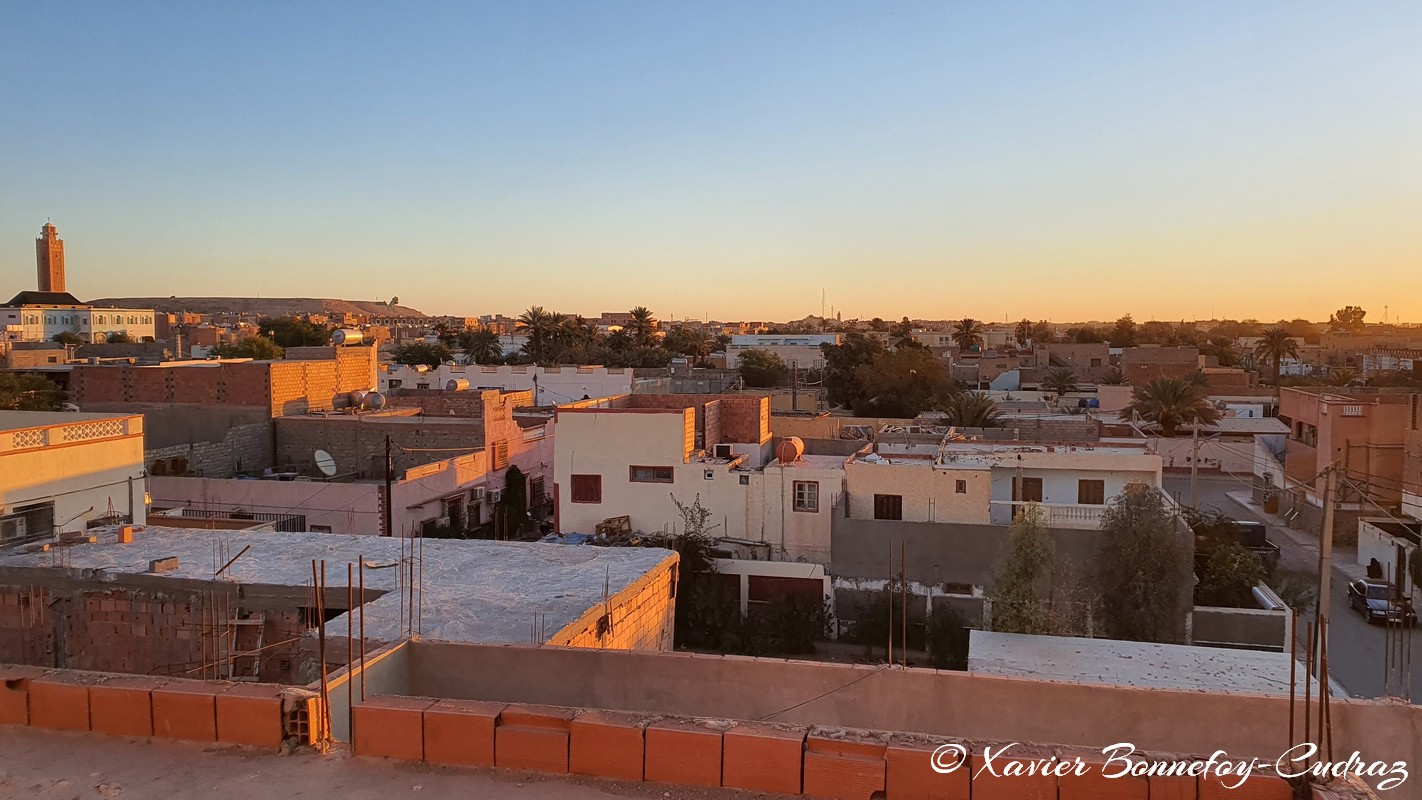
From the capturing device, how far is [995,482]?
21.0m

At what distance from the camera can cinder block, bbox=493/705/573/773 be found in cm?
374

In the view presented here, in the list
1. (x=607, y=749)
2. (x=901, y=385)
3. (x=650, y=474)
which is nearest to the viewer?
(x=607, y=749)

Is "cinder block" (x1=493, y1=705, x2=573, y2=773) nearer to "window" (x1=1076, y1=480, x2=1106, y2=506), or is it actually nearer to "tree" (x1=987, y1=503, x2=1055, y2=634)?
"tree" (x1=987, y1=503, x2=1055, y2=634)

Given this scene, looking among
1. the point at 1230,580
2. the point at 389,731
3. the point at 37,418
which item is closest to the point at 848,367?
the point at 1230,580

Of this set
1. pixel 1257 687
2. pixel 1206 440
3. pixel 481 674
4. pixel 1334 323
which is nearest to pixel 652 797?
pixel 481 674

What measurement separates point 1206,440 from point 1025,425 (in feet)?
44.0

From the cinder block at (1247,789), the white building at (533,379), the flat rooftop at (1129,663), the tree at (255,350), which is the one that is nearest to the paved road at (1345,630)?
the flat rooftop at (1129,663)

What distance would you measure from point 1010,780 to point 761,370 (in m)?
51.0

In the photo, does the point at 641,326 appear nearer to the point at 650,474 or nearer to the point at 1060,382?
the point at 1060,382

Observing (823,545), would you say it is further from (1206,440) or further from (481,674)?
(1206,440)

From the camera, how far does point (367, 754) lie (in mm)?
3928

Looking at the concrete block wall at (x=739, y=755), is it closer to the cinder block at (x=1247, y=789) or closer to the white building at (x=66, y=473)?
the cinder block at (x=1247, y=789)

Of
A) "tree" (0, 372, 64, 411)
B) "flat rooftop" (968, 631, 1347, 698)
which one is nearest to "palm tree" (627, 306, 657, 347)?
"tree" (0, 372, 64, 411)

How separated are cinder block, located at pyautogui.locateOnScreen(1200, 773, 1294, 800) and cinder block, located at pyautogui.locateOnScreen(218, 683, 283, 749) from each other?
372cm
